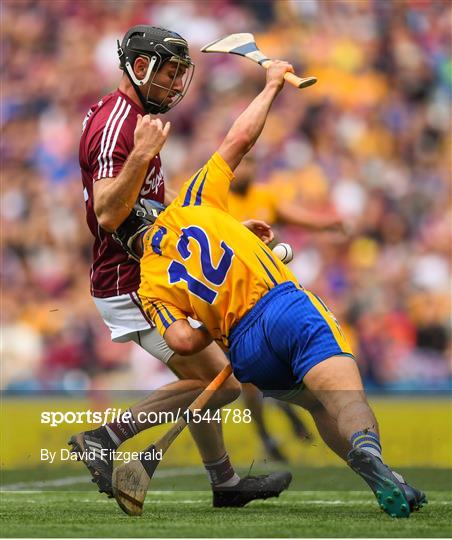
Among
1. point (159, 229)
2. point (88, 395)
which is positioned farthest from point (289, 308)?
point (88, 395)

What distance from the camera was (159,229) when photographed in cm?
551

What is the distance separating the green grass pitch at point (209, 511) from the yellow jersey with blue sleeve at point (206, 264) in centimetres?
85

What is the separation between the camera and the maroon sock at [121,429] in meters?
5.98

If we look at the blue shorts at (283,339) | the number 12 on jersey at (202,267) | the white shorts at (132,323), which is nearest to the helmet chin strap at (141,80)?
the white shorts at (132,323)

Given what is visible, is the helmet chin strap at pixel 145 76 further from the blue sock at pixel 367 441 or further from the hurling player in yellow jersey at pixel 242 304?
the blue sock at pixel 367 441

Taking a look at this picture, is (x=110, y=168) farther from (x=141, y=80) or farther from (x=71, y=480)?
(x=71, y=480)

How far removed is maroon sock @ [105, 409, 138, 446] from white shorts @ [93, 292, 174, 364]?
40 cm

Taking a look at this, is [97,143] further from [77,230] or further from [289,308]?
[77,230]

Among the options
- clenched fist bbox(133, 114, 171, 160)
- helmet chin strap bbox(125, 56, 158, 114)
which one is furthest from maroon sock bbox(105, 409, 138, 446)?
helmet chin strap bbox(125, 56, 158, 114)

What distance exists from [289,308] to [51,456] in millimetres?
4287

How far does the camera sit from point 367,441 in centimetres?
495

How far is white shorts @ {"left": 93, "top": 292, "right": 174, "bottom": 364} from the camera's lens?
6.29 meters

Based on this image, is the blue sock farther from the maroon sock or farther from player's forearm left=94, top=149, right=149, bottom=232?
player's forearm left=94, top=149, right=149, bottom=232

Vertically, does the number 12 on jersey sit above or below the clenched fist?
below
